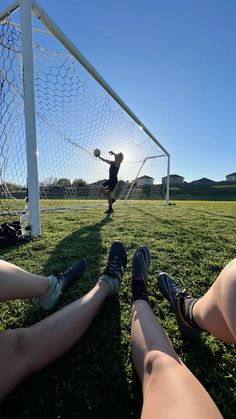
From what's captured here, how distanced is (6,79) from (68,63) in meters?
1.39

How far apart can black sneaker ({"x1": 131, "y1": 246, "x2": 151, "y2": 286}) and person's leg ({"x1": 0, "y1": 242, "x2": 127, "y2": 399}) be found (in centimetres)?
34

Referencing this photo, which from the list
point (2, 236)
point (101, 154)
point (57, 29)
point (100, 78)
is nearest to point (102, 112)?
point (101, 154)

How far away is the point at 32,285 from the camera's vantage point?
137cm

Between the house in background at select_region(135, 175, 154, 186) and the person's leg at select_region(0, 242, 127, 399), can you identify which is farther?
the house in background at select_region(135, 175, 154, 186)

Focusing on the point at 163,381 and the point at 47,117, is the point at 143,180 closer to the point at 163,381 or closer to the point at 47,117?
the point at 47,117

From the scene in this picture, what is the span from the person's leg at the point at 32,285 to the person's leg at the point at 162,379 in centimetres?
48

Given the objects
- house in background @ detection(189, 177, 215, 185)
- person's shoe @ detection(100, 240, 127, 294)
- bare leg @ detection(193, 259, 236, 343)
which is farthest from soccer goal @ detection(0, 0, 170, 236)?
house in background @ detection(189, 177, 215, 185)

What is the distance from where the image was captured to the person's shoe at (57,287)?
1556mm

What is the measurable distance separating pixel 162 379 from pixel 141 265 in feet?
3.38

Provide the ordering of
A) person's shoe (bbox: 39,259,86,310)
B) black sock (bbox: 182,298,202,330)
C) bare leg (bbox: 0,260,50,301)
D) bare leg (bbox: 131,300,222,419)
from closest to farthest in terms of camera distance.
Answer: bare leg (bbox: 131,300,222,419)
bare leg (bbox: 0,260,50,301)
black sock (bbox: 182,298,202,330)
person's shoe (bbox: 39,259,86,310)

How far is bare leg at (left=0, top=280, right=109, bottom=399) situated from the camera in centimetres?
101

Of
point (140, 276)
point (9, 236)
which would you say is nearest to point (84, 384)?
point (140, 276)

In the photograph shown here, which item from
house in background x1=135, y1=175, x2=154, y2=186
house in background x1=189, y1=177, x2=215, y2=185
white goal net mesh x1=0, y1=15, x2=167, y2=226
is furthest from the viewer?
house in background x1=189, y1=177, x2=215, y2=185

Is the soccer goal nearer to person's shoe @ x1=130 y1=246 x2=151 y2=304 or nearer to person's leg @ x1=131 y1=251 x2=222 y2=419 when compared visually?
person's shoe @ x1=130 y1=246 x2=151 y2=304
